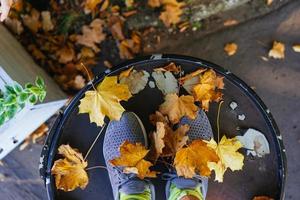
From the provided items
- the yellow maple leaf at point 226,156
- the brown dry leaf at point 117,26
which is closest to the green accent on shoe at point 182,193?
the yellow maple leaf at point 226,156

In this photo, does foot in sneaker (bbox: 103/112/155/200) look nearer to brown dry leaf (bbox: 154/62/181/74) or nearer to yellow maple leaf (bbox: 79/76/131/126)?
yellow maple leaf (bbox: 79/76/131/126)

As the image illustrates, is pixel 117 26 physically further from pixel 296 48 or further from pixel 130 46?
pixel 296 48

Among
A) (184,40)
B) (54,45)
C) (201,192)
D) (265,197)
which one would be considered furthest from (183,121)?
(54,45)

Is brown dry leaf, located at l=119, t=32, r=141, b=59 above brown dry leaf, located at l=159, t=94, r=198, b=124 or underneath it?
above

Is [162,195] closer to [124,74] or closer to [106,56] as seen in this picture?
[124,74]

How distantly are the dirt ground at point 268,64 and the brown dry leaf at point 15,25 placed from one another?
62 centimetres

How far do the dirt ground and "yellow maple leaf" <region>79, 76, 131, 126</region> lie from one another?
580mm

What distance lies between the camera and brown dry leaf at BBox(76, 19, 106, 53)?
221 cm

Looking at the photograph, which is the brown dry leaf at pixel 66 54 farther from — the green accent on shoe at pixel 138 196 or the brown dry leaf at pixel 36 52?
the green accent on shoe at pixel 138 196

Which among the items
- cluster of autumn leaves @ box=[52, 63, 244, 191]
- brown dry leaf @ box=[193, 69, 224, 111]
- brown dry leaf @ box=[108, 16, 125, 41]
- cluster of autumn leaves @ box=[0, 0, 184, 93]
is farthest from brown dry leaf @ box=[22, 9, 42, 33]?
brown dry leaf @ box=[193, 69, 224, 111]

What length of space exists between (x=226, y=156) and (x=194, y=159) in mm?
133

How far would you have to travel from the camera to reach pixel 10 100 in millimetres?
1540

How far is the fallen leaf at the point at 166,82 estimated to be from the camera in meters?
1.79

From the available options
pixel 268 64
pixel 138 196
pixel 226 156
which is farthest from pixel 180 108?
pixel 268 64
